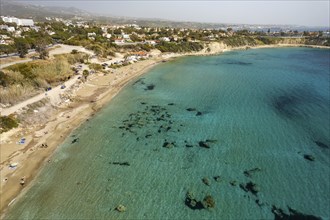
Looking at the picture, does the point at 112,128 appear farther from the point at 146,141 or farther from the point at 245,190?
the point at 245,190

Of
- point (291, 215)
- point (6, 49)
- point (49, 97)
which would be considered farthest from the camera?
point (6, 49)

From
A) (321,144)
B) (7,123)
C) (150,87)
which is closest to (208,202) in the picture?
(321,144)

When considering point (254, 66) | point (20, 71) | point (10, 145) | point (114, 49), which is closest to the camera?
point (10, 145)

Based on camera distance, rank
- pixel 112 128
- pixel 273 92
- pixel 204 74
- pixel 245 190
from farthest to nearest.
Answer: pixel 204 74 → pixel 273 92 → pixel 112 128 → pixel 245 190

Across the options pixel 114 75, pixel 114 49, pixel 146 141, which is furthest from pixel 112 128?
pixel 114 49

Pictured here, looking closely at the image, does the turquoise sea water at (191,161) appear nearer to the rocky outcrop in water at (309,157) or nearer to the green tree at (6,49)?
the rocky outcrop in water at (309,157)

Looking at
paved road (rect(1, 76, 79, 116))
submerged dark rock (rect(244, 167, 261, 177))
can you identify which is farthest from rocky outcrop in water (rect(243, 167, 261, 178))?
paved road (rect(1, 76, 79, 116))

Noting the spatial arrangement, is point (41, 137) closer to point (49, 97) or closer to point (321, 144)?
point (49, 97)

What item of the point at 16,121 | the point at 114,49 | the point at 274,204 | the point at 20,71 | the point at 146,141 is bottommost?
the point at 274,204
